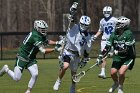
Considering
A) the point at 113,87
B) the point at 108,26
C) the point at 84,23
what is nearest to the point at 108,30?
the point at 108,26

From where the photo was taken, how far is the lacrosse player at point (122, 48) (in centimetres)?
1515

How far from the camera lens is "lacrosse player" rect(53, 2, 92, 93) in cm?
1549

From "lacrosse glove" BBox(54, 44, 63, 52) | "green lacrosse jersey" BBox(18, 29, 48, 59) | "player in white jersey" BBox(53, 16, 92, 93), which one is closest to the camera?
"lacrosse glove" BBox(54, 44, 63, 52)

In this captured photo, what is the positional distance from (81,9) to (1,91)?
3634 centimetres

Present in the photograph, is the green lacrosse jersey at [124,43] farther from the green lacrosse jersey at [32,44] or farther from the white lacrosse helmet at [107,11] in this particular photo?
the white lacrosse helmet at [107,11]

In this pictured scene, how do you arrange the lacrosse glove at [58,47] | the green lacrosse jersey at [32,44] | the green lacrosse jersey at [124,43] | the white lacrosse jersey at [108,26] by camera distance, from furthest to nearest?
the white lacrosse jersey at [108,26], the green lacrosse jersey at [124,43], the green lacrosse jersey at [32,44], the lacrosse glove at [58,47]

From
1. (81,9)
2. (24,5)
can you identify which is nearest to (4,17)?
(24,5)

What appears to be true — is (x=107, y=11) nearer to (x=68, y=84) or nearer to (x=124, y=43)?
(x=68, y=84)

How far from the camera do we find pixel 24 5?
54.9 metres

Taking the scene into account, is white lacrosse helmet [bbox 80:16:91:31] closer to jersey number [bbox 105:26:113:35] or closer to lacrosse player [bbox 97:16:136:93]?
lacrosse player [bbox 97:16:136:93]

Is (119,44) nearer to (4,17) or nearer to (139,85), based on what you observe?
(139,85)

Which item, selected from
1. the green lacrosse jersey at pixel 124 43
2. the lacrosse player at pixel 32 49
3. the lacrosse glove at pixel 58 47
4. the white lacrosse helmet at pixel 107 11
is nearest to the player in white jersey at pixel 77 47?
the green lacrosse jersey at pixel 124 43

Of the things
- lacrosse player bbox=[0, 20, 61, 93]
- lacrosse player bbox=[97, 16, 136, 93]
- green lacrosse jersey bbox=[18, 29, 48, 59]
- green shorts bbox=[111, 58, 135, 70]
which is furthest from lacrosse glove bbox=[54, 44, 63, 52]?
green shorts bbox=[111, 58, 135, 70]

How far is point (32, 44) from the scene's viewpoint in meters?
15.0
